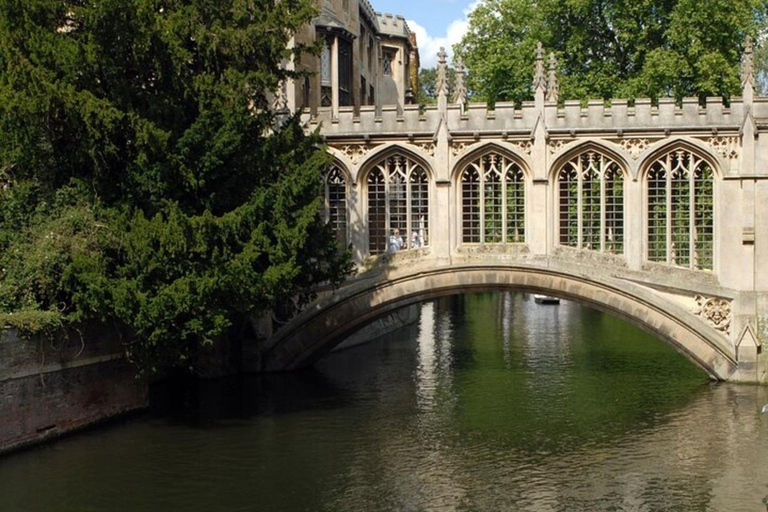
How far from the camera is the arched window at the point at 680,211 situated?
22.2 meters

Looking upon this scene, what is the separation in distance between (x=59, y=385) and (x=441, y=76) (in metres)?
9.70

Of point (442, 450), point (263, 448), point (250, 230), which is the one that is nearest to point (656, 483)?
point (442, 450)

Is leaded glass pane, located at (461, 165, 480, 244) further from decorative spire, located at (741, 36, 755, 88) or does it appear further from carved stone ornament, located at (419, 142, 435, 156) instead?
decorative spire, located at (741, 36, 755, 88)

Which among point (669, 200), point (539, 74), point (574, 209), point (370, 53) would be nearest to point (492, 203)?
point (574, 209)

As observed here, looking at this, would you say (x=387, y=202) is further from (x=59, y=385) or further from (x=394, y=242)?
(x=59, y=385)

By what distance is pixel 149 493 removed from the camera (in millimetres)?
15227

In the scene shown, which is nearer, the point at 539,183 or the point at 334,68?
the point at 539,183

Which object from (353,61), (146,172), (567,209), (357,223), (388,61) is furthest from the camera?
(388,61)

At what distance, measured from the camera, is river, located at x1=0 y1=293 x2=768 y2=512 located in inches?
589

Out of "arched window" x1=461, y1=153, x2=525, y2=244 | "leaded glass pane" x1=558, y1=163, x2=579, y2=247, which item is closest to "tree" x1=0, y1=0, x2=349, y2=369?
"arched window" x1=461, y1=153, x2=525, y2=244

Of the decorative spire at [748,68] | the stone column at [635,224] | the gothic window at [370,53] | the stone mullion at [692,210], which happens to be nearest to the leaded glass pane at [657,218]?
the stone column at [635,224]

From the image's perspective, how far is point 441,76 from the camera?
888 inches

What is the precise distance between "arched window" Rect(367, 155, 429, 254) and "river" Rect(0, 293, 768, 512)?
3.15 meters

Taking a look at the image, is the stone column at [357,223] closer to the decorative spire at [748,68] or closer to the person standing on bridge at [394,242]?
the person standing on bridge at [394,242]
